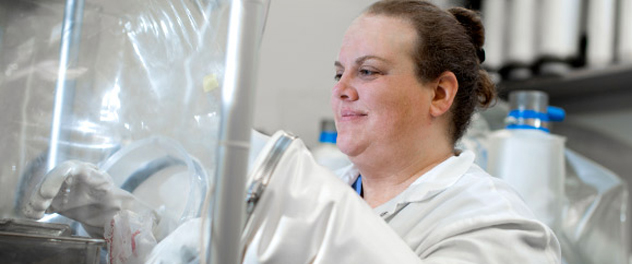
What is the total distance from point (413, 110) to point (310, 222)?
54 cm

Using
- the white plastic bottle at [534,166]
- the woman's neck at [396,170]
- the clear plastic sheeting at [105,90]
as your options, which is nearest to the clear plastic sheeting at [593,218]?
the white plastic bottle at [534,166]

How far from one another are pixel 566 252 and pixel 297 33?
122 cm

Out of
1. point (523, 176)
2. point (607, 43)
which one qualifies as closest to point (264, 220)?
point (523, 176)

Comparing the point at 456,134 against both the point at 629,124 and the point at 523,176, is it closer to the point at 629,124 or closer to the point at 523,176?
the point at 523,176

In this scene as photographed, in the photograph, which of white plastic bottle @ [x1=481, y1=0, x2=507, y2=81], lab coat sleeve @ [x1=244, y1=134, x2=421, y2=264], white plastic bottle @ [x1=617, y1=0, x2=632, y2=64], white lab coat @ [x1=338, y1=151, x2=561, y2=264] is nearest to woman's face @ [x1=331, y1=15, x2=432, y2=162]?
white lab coat @ [x1=338, y1=151, x2=561, y2=264]

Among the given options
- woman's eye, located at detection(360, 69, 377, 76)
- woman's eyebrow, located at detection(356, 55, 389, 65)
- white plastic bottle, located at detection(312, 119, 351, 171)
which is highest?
woman's eyebrow, located at detection(356, 55, 389, 65)

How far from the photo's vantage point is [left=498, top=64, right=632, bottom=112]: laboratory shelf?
1.86 meters

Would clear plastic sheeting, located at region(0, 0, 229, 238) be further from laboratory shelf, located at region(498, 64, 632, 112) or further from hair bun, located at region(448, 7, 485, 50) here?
laboratory shelf, located at region(498, 64, 632, 112)

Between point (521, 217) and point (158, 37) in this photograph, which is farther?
point (521, 217)

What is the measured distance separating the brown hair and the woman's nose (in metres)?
0.14

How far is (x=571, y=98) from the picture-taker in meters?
2.27

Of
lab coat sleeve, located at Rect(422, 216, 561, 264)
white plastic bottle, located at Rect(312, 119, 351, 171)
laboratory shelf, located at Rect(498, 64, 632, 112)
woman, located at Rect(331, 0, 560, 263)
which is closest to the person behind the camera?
lab coat sleeve, located at Rect(422, 216, 561, 264)

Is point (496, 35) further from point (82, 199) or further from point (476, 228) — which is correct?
point (82, 199)

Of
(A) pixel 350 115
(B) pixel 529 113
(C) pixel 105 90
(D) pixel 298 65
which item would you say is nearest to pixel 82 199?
(C) pixel 105 90
